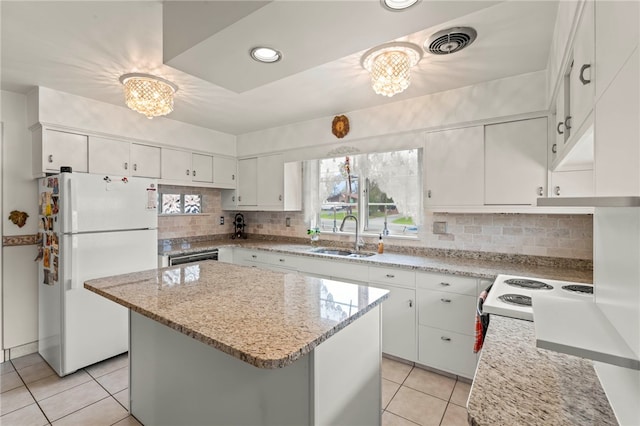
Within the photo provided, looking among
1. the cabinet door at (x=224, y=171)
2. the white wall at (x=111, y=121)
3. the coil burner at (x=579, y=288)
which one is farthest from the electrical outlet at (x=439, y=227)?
the white wall at (x=111, y=121)

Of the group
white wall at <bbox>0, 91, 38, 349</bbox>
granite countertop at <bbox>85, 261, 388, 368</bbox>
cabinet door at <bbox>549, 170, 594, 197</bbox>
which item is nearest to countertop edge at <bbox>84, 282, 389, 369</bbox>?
granite countertop at <bbox>85, 261, 388, 368</bbox>

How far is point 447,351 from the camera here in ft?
8.00

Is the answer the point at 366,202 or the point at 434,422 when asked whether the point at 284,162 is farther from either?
the point at 434,422

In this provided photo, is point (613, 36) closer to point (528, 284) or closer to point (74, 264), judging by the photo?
point (528, 284)

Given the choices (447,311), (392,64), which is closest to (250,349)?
(392,64)

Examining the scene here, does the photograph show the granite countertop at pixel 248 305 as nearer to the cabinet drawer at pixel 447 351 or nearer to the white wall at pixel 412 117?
the cabinet drawer at pixel 447 351

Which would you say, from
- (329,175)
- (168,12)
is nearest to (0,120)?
(168,12)

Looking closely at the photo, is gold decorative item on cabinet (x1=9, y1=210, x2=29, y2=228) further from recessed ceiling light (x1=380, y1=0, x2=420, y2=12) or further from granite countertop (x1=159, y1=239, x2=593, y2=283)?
recessed ceiling light (x1=380, y1=0, x2=420, y2=12)

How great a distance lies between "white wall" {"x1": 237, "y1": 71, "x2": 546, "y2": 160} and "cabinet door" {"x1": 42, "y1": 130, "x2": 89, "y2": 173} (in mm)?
1898

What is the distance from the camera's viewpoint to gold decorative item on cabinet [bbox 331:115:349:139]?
10.7 feet

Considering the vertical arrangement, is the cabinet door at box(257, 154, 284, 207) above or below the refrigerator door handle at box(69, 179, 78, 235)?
above

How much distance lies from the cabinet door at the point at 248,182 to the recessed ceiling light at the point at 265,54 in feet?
8.81

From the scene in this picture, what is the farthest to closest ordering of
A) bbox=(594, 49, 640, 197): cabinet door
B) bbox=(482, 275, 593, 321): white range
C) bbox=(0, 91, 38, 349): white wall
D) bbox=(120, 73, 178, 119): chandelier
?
bbox=(0, 91, 38, 349): white wall
bbox=(120, 73, 178, 119): chandelier
bbox=(482, 275, 593, 321): white range
bbox=(594, 49, 640, 197): cabinet door

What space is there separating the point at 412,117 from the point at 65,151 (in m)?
3.24
